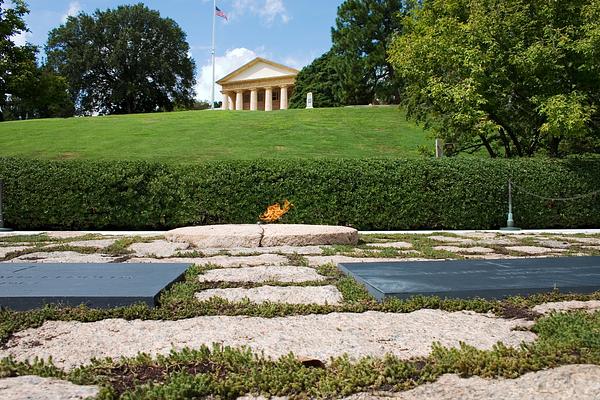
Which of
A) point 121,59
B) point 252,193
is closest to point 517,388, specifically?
point 252,193

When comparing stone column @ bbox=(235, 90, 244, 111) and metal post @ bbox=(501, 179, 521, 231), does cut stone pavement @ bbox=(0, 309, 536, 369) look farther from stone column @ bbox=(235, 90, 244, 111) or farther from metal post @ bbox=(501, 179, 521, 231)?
stone column @ bbox=(235, 90, 244, 111)

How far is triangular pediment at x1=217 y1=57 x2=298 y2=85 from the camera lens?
67.3 metres

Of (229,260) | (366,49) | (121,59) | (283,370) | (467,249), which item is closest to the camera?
Answer: (283,370)

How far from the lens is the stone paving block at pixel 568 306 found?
337cm

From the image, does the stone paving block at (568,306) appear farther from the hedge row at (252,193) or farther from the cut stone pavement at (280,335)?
the hedge row at (252,193)

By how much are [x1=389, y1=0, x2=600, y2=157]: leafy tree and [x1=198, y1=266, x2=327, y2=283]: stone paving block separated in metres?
9.34

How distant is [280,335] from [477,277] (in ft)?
6.61

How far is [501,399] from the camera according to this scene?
6.41 feet

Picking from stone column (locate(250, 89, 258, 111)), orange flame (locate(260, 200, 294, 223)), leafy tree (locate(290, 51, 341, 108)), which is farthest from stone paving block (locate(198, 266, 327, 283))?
stone column (locate(250, 89, 258, 111))

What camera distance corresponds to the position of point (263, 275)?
15.8 ft

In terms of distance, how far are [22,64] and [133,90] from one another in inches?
1241

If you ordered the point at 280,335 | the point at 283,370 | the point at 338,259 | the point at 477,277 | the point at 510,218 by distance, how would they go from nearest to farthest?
the point at 283,370, the point at 280,335, the point at 477,277, the point at 338,259, the point at 510,218

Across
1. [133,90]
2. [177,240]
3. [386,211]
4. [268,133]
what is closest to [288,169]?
[386,211]

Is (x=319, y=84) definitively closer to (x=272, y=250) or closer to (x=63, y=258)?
(x=272, y=250)
